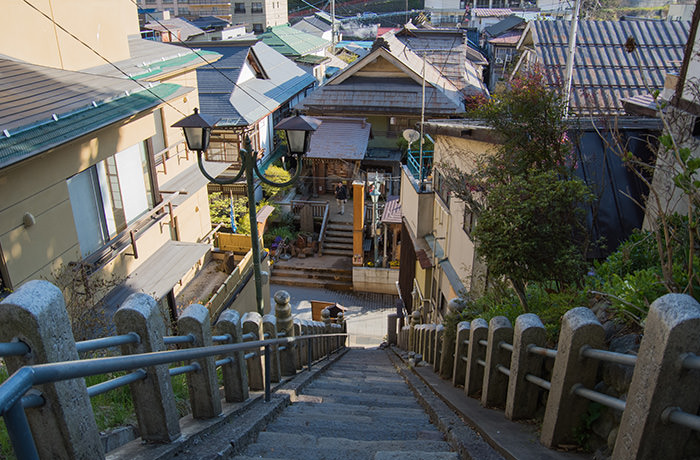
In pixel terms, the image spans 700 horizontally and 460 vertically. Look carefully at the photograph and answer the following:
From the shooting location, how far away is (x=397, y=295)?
19.9 m

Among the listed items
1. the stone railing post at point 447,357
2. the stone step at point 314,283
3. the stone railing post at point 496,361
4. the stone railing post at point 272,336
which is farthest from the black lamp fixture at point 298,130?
the stone step at point 314,283

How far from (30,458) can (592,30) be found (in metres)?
16.1

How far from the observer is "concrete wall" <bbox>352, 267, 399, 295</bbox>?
19516 mm

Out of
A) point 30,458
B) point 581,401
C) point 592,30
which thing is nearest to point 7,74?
point 30,458

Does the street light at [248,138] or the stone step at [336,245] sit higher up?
the street light at [248,138]

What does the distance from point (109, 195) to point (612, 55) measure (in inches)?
522

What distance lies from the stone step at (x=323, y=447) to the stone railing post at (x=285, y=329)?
2.66 meters

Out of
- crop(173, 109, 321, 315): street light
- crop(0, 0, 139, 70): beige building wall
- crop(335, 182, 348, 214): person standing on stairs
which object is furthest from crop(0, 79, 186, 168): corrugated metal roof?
crop(335, 182, 348, 214): person standing on stairs

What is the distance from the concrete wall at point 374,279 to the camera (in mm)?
19516

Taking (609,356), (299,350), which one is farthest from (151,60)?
(609,356)

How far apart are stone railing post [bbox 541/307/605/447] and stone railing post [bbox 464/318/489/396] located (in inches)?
58.4

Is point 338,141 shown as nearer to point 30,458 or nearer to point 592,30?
point 592,30

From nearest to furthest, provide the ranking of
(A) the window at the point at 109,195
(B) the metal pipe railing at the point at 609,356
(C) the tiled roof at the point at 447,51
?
(B) the metal pipe railing at the point at 609,356 → (A) the window at the point at 109,195 → (C) the tiled roof at the point at 447,51

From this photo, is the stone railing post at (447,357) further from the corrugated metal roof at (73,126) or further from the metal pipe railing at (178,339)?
the corrugated metal roof at (73,126)
